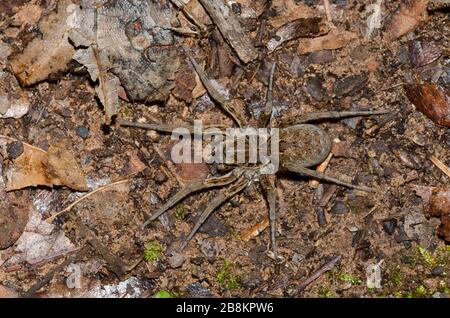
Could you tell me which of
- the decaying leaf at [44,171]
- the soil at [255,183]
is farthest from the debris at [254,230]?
the decaying leaf at [44,171]

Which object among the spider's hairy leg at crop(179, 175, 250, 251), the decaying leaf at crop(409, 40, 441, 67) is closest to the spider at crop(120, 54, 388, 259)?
the spider's hairy leg at crop(179, 175, 250, 251)

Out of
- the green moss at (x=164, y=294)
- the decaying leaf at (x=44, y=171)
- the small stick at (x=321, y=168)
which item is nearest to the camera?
the green moss at (x=164, y=294)

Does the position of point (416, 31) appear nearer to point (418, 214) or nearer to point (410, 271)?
point (418, 214)

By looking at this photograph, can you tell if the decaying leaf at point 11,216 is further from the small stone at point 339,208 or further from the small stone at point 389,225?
the small stone at point 389,225

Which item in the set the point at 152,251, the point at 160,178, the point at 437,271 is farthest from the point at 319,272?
the point at 160,178
